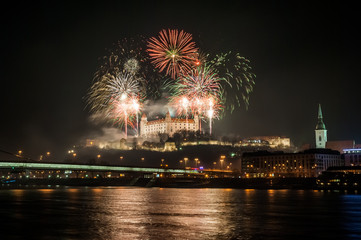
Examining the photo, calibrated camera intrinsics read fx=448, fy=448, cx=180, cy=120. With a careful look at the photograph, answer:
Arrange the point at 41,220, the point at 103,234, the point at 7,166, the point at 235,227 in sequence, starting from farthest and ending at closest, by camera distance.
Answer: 1. the point at 7,166
2. the point at 41,220
3. the point at 235,227
4. the point at 103,234

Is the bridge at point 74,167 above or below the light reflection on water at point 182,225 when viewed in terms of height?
above

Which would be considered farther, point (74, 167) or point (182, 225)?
point (74, 167)

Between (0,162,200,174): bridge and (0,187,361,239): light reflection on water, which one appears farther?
(0,162,200,174): bridge

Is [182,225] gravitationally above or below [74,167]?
below

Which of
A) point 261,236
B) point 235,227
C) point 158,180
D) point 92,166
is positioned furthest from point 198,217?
point 158,180

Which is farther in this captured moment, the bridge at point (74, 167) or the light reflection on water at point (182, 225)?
the bridge at point (74, 167)

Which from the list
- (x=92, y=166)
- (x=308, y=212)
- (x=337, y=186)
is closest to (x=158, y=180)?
(x=92, y=166)

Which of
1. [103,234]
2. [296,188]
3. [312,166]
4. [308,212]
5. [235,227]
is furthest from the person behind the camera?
[312,166]

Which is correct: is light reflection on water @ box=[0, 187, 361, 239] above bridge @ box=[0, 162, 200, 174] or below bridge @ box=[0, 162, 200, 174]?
below

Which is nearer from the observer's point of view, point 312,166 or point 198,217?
point 198,217

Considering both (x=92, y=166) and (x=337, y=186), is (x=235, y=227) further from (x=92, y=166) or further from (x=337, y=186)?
(x=92, y=166)
